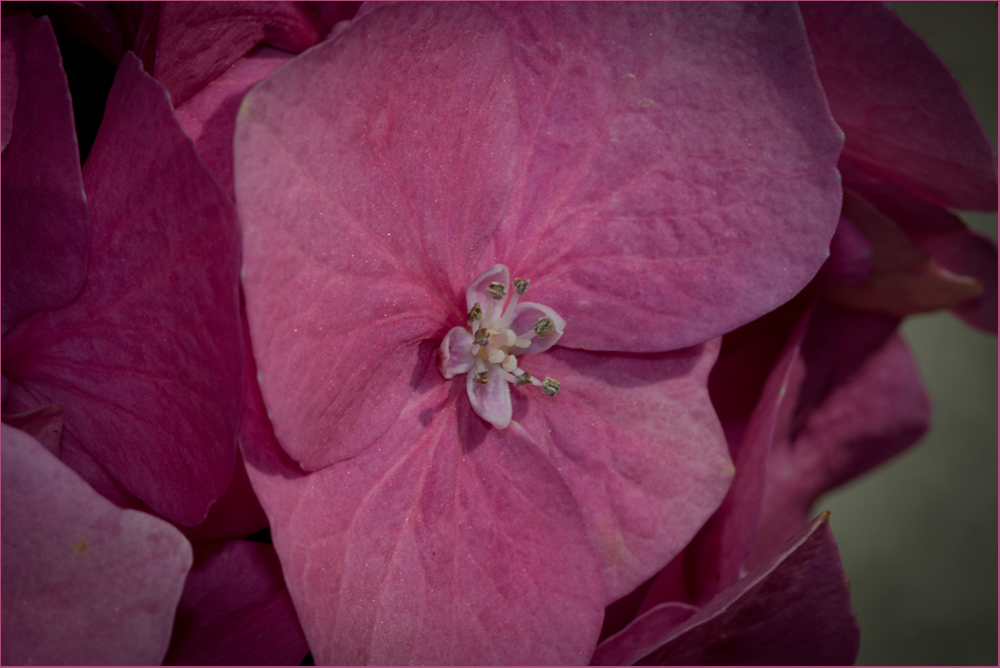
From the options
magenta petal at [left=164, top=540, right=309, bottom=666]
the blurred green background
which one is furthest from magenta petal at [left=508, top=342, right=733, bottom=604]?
the blurred green background

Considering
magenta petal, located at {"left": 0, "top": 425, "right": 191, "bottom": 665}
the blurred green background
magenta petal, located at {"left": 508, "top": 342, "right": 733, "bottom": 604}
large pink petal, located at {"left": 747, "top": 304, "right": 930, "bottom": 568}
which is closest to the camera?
magenta petal, located at {"left": 0, "top": 425, "right": 191, "bottom": 665}

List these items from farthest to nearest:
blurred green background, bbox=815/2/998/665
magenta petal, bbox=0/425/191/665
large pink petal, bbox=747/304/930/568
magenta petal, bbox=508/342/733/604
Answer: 1. blurred green background, bbox=815/2/998/665
2. large pink petal, bbox=747/304/930/568
3. magenta petal, bbox=508/342/733/604
4. magenta petal, bbox=0/425/191/665

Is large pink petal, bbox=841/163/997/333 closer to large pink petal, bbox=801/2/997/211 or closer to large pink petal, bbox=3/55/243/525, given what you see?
large pink petal, bbox=801/2/997/211

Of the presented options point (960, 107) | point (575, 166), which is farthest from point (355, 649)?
point (960, 107)

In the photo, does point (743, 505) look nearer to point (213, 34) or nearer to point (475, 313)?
point (475, 313)

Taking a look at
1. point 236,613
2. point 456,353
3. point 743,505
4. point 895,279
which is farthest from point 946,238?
point 236,613

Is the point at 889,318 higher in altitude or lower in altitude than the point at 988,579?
higher

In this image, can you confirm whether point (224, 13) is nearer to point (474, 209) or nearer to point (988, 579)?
point (474, 209)
